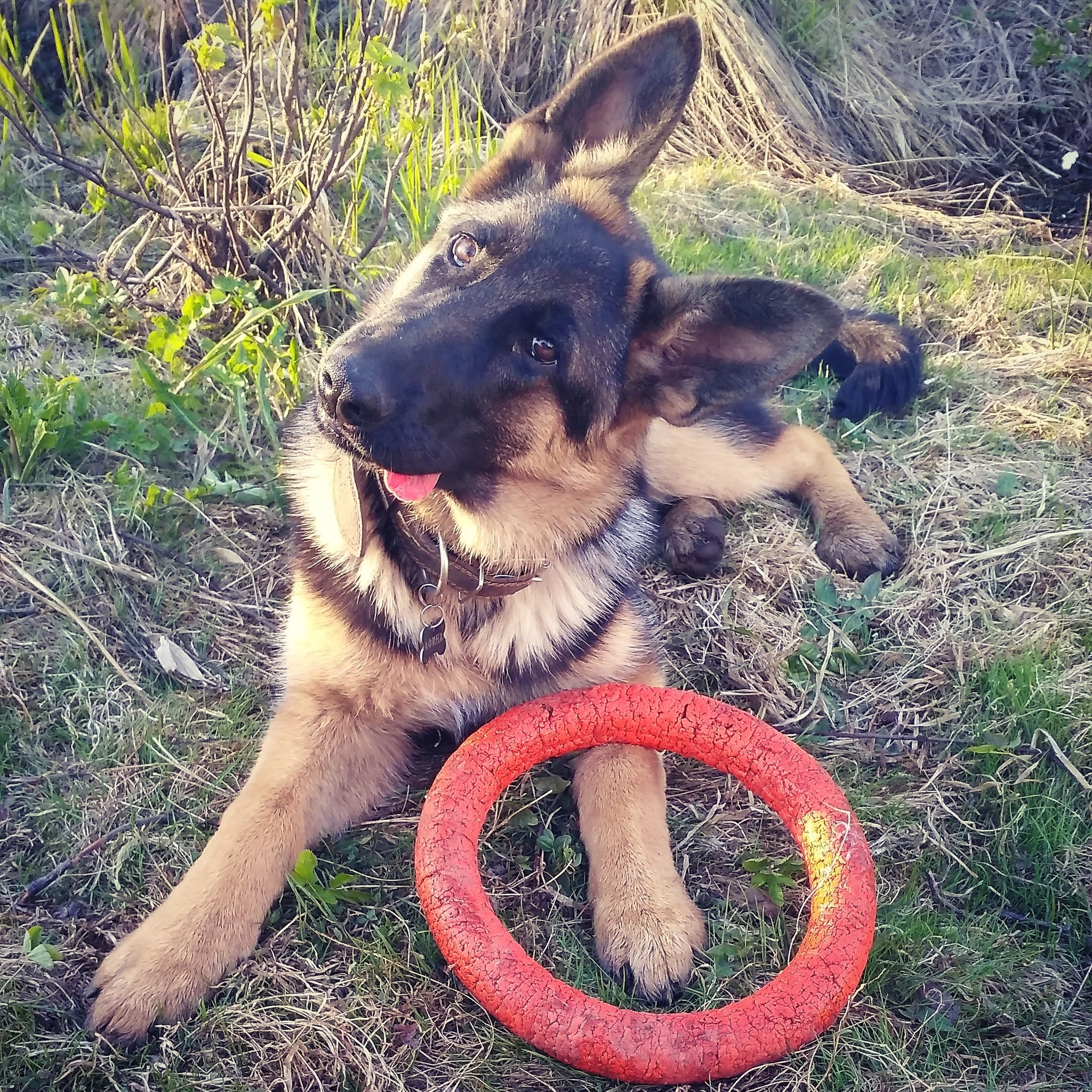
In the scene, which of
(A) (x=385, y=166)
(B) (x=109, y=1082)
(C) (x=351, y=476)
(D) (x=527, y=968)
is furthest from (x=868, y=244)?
(B) (x=109, y=1082)

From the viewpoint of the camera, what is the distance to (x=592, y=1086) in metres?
2.38

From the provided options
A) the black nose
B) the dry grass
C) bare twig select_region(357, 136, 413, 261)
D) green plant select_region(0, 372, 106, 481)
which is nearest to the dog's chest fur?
the black nose

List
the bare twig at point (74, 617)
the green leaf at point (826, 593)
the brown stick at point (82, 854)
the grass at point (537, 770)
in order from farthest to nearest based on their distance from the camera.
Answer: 1. the green leaf at point (826, 593)
2. the bare twig at point (74, 617)
3. the brown stick at point (82, 854)
4. the grass at point (537, 770)

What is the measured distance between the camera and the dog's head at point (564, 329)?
8.30 ft

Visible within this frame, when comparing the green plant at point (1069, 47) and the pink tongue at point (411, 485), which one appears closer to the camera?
the pink tongue at point (411, 485)

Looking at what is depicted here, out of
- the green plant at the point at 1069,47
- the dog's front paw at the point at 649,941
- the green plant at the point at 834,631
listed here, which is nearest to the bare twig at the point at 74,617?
the dog's front paw at the point at 649,941

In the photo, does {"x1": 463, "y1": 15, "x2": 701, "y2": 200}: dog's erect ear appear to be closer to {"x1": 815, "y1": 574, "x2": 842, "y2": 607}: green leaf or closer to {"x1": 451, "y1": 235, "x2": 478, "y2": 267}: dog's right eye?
{"x1": 451, "y1": 235, "x2": 478, "y2": 267}: dog's right eye

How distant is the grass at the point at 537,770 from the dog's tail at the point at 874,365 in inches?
9.0

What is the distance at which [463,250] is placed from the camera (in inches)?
113

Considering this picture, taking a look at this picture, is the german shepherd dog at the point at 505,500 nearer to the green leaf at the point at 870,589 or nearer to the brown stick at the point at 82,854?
the brown stick at the point at 82,854

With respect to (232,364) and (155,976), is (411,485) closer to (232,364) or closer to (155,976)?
(155,976)

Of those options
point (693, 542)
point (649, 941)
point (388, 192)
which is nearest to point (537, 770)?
point (649, 941)

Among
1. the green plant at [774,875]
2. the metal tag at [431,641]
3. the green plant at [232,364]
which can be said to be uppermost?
the green plant at [232,364]

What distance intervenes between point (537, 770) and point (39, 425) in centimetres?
226
